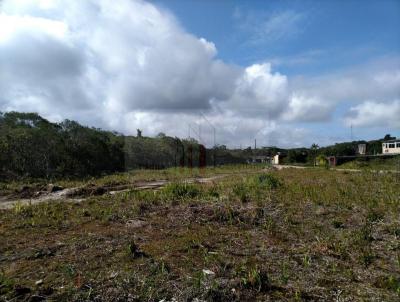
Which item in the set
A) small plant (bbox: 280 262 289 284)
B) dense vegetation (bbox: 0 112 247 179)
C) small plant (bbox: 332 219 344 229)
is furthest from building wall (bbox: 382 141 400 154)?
small plant (bbox: 280 262 289 284)

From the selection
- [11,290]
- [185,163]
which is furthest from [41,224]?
Answer: [185,163]

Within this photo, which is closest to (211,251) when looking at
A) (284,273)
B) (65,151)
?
(284,273)

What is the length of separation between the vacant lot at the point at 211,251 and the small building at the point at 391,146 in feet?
134

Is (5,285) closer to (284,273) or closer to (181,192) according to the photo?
(284,273)

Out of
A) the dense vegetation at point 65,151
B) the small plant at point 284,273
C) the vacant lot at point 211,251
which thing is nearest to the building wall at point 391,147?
the dense vegetation at point 65,151

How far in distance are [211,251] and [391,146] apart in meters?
46.6

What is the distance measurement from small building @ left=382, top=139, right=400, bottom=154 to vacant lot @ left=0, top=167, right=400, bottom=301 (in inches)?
1612

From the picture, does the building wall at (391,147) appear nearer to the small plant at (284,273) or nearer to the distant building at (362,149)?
the distant building at (362,149)

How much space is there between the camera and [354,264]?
3328mm

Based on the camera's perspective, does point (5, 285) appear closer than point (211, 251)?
Yes

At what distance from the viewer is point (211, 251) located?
3791mm

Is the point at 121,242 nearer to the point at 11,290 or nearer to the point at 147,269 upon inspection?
the point at 147,269

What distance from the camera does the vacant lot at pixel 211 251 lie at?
2.79 meters

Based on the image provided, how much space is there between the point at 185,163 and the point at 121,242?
24568 millimetres
